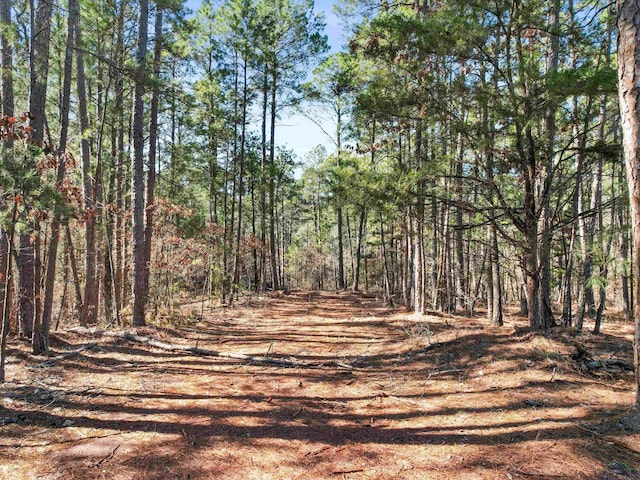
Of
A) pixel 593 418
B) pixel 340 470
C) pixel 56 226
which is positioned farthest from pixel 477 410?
pixel 56 226

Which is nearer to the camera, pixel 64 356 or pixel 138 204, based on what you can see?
pixel 64 356

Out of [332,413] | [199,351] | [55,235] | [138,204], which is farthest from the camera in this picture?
[138,204]

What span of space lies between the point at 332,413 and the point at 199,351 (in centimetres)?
351

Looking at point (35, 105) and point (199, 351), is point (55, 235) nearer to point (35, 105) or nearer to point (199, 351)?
point (35, 105)

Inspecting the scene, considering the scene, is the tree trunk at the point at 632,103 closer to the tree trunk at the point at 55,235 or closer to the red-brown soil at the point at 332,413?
the red-brown soil at the point at 332,413

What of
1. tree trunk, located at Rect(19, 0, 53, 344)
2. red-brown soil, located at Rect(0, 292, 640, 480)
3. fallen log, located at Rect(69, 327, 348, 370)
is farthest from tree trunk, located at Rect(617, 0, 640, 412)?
tree trunk, located at Rect(19, 0, 53, 344)

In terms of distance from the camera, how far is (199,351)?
6871 millimetres

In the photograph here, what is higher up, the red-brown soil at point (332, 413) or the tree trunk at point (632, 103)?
the tree trunk at point (632, 103)

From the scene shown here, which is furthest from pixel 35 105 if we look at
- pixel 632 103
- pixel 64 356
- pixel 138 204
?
pixel 632 103

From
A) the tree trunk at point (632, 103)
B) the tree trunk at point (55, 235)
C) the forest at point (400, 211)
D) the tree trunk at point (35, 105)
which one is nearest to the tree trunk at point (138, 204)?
the forest at point (400, 211)

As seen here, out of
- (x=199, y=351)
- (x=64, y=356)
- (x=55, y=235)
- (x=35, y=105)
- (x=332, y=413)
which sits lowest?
(x=332, y=413)

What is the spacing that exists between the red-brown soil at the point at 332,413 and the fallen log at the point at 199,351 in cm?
17

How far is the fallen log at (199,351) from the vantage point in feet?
20.5

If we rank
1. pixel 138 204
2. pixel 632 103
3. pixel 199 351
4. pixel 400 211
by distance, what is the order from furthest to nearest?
pixel 138 204
pixel 400 211
pixel 199 351
pixel 632 103
